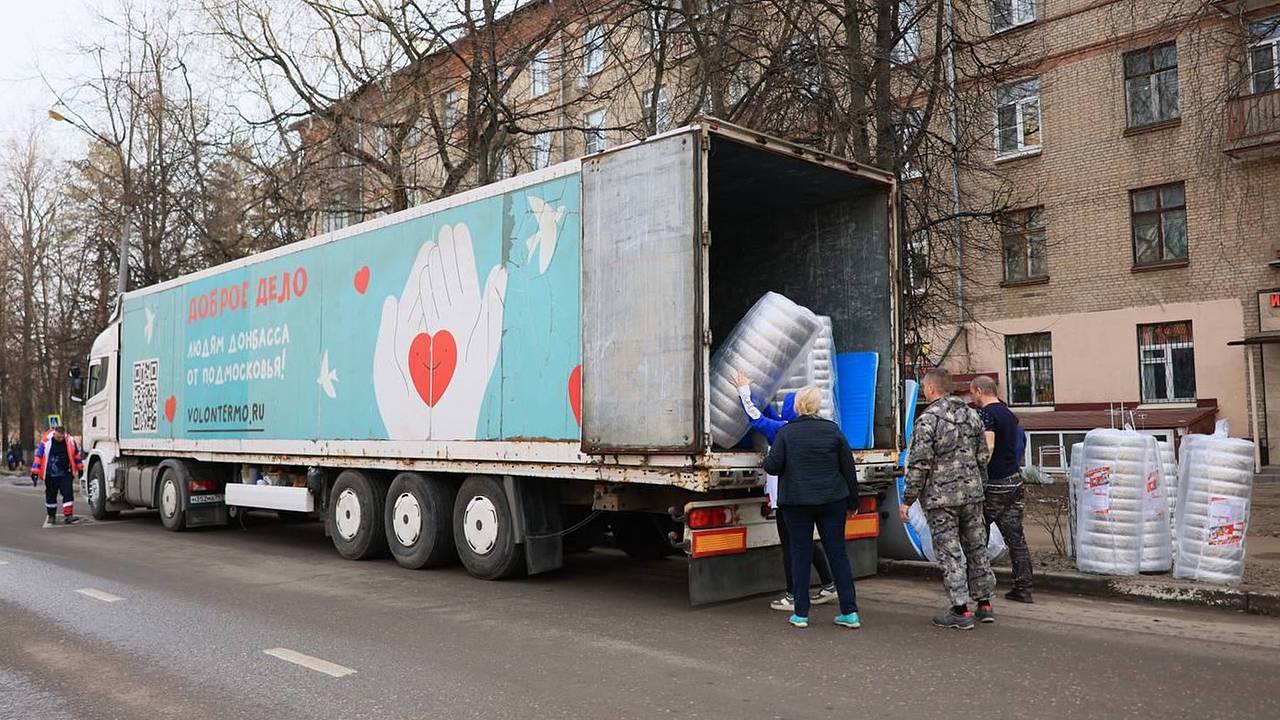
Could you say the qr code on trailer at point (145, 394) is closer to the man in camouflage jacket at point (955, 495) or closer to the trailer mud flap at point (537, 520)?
the trailer mud flap at point (537, 520)

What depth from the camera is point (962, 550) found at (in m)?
6.69

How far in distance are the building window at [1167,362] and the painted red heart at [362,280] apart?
55.6 feet

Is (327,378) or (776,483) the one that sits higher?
(327,378)

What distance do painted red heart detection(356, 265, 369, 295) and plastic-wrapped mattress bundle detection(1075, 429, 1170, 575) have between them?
6758 millimetres

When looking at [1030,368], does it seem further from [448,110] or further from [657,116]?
[448,110]

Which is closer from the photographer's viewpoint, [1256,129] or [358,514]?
[358,514]

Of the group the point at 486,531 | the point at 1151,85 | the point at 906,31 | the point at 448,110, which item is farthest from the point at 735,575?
the point at 1151,85

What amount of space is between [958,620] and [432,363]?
16.4 ft

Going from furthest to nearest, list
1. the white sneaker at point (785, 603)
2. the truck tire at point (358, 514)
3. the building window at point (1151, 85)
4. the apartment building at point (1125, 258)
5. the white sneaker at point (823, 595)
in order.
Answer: the building window at point (1151, 85)
the apartment building at point (1125, 258)
the truck tire at point (358, 514)
the white sneaker at point (823, 595)
the white sneaker at point (785, 603)

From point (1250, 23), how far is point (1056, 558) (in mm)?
5616

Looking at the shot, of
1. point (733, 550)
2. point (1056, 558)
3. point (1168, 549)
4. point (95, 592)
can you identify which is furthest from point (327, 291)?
point (1168, 549)

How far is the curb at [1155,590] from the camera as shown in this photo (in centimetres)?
707

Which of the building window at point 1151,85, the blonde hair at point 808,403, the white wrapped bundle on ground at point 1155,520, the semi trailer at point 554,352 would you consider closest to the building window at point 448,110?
the semi trailer at point 554,352

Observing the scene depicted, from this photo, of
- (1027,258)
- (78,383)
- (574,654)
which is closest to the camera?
(574,654)
